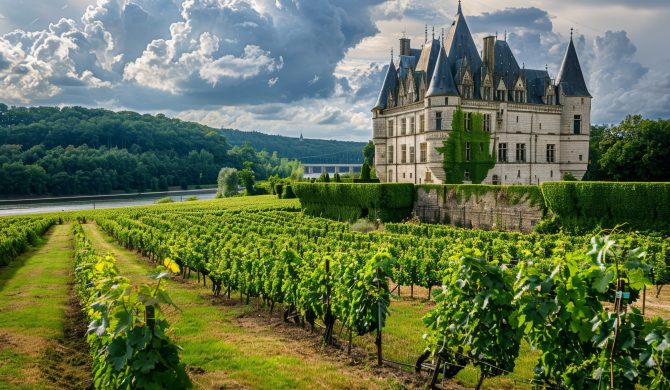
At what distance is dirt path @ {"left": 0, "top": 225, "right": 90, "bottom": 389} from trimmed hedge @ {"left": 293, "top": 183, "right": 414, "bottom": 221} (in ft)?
69.0

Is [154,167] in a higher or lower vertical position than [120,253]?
higher

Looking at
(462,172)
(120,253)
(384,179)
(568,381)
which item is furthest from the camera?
(384,179)

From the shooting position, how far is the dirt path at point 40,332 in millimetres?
8859

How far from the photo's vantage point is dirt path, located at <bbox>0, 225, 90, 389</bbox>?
8859 millimetres

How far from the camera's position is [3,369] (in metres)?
8.98

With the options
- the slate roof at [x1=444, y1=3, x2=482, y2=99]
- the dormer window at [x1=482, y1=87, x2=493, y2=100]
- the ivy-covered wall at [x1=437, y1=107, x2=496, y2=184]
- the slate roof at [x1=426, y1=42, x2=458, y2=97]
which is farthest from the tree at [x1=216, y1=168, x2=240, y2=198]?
the dormer window at [x1=482, y1=87, x2=493, y2=100]

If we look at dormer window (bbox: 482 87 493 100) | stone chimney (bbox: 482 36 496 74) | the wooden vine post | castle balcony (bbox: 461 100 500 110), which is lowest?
the wooden vine post

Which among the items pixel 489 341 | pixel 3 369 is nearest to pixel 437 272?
pixel 489 341

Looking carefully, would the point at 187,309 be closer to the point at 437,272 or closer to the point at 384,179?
the point at 437,272

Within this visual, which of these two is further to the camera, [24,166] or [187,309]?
[24,166]

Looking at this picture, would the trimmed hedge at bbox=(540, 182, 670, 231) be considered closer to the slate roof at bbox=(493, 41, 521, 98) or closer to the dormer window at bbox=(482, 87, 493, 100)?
the dormer window at bbox=(482, 87, 493, 100)

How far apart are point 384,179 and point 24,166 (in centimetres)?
6163

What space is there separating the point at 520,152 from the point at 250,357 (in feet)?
139

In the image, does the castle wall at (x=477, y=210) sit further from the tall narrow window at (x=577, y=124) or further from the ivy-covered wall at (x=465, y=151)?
the tall narrow window at (x=577, y=124)
